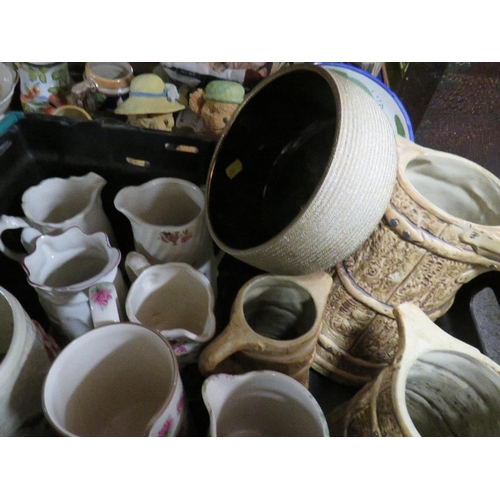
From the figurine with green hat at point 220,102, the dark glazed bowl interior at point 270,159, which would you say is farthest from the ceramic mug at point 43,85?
the dark glazed bowl interior at point 270,159

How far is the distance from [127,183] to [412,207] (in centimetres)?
44

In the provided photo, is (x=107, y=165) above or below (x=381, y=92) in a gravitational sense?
below

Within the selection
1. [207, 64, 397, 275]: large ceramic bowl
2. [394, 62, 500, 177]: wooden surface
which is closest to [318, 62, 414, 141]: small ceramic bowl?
[394, 62, 500, 177]: wooden surface

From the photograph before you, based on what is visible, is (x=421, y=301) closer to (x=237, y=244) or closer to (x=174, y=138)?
(x=237, y=244)

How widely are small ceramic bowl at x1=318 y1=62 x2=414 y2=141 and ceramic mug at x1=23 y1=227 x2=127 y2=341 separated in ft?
1.67

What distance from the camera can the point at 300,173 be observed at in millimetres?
592

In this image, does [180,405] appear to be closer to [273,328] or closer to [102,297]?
[102,297]

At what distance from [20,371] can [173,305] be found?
23 centimetres

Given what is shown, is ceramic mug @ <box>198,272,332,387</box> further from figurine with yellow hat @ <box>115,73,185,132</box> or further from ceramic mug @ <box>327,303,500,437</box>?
figurine with yellow hat @ <box>115,73,185,132</box>

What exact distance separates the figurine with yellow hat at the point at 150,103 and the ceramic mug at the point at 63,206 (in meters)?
0.19

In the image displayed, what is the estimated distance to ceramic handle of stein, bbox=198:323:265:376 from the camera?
17.9 inches

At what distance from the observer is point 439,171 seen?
0.57m

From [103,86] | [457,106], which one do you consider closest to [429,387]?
[457,106]

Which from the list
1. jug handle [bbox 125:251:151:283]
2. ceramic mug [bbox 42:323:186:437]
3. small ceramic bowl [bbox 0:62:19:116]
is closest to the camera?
ceramic mug [bbox 42:323:186:437]
